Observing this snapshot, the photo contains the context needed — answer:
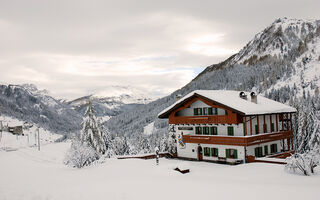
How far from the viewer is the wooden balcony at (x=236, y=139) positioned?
101 feet

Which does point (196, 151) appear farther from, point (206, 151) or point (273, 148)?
point (273, 148)

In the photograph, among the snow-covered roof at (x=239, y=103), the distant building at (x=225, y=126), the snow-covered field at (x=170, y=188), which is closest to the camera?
the snow-covered field at (x=170, y=188)

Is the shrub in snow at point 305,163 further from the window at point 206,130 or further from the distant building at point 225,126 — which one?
the window at point 206,130

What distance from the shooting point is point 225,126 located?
111ft

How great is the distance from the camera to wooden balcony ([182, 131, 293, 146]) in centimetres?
3065

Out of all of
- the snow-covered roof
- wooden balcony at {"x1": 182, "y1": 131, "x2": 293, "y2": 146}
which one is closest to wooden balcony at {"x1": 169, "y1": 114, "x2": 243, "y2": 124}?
the snow-covered roof

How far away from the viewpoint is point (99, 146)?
47188mm

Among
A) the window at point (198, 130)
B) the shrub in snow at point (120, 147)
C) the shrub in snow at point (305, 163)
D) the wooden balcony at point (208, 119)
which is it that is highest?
the wooden balcony at point (208, 119)

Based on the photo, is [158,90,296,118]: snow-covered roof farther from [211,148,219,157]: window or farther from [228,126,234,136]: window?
[211,148,219,157]: window

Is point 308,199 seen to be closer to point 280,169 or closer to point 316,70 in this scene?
A: point 280,169

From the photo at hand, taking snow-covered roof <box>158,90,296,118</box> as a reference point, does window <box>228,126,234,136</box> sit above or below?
below

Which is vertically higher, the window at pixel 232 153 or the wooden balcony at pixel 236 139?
the wooden balcony at pixel 236 139

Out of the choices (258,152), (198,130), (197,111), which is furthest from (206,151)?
(258,152)

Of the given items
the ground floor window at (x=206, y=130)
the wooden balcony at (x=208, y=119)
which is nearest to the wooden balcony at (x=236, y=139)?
the ground floor window at (x=206, y=130)
